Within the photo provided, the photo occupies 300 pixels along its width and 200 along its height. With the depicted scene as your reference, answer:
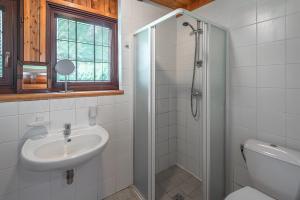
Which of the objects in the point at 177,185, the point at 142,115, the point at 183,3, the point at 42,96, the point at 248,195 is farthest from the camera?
the point at 183,3

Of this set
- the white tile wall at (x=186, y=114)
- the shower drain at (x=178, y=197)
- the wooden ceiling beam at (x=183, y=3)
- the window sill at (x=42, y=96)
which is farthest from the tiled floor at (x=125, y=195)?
the wooden ceiling beam at (x=183, y=3)

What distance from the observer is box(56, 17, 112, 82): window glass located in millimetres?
1641

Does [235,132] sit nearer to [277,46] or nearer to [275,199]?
[275,199]

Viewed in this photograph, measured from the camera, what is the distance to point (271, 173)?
1208 millimetres

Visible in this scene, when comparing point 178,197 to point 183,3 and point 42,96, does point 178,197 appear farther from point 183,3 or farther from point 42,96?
point 183,3

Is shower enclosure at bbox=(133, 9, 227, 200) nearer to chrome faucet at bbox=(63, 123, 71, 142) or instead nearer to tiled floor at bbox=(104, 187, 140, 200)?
tiled floor at bbox=(104, 187, 140, 200)

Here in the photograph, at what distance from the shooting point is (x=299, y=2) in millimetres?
1232

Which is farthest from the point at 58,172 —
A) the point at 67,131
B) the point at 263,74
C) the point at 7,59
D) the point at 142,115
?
the point at 263,74

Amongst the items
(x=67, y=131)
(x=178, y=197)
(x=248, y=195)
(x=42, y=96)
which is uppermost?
(x=42, y=96)

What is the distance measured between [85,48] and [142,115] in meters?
0.99

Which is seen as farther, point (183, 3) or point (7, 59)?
point (183, 3)

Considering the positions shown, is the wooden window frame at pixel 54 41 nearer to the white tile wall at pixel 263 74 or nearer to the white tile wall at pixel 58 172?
the white tile wall at pixel 58 172

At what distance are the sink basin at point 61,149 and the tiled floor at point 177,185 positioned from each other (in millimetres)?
1016

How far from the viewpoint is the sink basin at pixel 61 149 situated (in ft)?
3.30
